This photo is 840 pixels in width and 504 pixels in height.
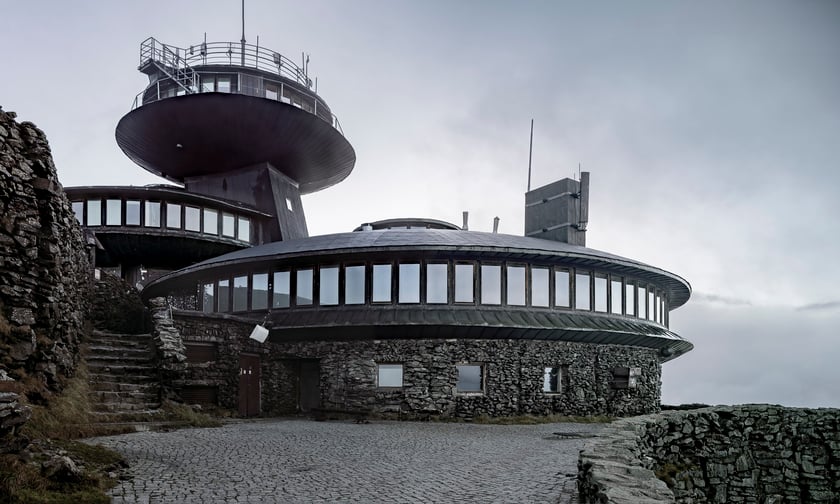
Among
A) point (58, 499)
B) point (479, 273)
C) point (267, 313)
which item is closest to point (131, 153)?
point (267, 313)

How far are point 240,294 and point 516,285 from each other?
11221 millimetres

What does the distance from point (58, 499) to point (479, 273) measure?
17297mm

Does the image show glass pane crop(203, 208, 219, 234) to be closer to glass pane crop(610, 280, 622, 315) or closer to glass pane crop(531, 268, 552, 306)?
glass pane crop(531, 268, 552, 306)

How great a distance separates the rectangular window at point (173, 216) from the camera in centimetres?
3431

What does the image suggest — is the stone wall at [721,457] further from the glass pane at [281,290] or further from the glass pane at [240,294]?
the glass pane at [240,294]

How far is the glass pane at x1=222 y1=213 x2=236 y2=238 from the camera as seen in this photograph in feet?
119

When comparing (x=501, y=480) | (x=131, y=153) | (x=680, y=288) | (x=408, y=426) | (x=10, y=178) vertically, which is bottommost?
(x=408, y=426)

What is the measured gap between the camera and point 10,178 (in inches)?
471

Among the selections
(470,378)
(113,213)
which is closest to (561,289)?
(470,378)

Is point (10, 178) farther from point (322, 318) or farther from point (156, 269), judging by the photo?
point (156, 269)

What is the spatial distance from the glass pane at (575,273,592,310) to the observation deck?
19.8 m

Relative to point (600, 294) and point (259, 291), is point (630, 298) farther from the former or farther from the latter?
point (259, 291)

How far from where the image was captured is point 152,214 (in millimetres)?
34219

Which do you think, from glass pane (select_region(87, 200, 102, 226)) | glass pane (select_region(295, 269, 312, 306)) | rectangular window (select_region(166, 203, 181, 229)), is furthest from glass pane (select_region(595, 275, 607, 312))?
glass pane (select_region(87, 200, 102, 226))
